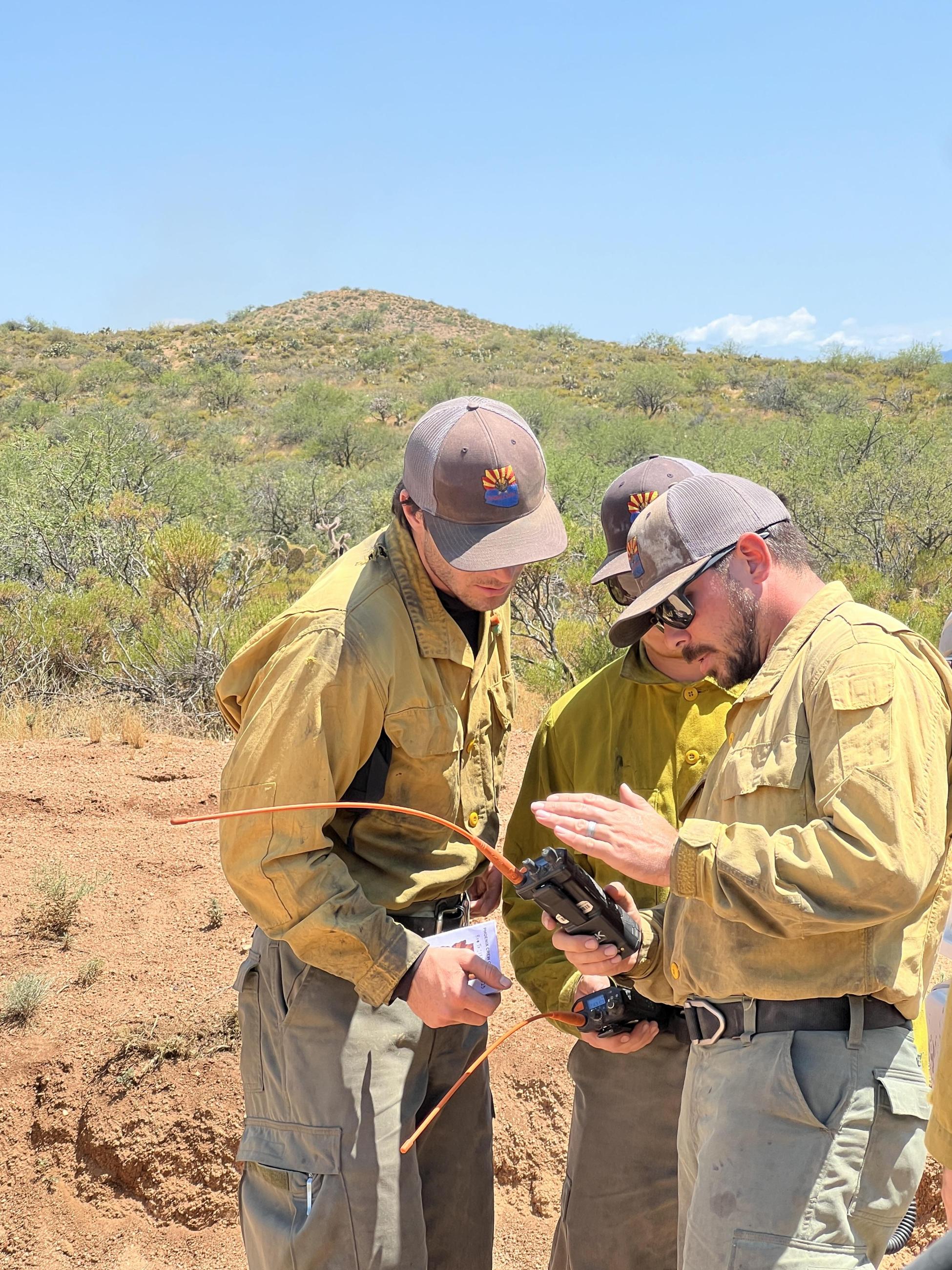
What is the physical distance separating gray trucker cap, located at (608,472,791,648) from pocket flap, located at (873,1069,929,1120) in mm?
942

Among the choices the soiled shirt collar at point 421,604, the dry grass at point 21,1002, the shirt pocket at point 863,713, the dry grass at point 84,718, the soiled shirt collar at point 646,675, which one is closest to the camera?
the shirt pocket at point 863,713

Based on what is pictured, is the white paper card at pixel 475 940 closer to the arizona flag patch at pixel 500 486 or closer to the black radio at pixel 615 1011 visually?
the black radio at pixel 615 1011

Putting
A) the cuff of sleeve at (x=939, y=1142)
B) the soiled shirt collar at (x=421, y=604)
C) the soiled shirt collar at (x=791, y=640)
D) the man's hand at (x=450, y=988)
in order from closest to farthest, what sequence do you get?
the cuff of sleeve at (x=939, y=1142) < the soiled shirt collar at (x=791, y=640) < the man's hand at (x=450, y=988) < the soiled shirt collar at (x=421, y=604)

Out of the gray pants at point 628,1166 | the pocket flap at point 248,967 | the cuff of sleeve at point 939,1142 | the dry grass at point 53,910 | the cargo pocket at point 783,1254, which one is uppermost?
the cuff of sleeve at point 939,1142

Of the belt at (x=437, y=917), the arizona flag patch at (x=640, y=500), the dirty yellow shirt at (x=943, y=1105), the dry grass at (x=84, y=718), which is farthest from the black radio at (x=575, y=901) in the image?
the dry grass at (x=84, y=718)

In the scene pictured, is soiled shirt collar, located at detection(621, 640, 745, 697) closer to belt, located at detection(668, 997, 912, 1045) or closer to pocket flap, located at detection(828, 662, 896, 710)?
pocket flap, located at detection(828, 662, 896, 710)

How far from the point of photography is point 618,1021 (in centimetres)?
248

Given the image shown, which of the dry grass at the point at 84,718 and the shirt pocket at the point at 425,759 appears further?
the dry grass at the point at 84,718

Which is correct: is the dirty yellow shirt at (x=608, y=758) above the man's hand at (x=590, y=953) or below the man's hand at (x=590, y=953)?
above

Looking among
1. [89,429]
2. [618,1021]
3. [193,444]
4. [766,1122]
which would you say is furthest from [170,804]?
[193,444]

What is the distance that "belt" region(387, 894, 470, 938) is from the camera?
8.05 feet

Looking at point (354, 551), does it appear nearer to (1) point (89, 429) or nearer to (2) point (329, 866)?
(2) point (329, 866)

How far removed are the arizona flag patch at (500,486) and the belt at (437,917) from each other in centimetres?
94

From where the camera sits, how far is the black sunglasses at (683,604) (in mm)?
2113
